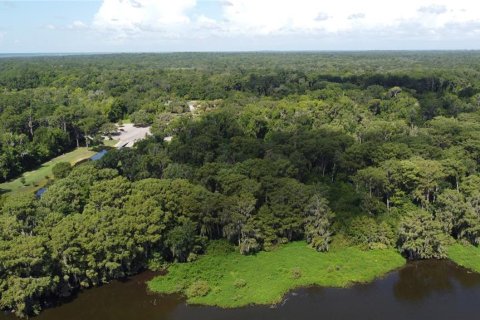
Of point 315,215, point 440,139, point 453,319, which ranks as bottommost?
point 453,319

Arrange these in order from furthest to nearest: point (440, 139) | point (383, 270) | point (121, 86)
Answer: point (121, 86) → point (440, 139) → point (383, 270)

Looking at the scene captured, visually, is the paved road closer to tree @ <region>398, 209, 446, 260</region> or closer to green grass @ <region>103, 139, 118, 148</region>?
green grass @ <region>103, 139, 118, 148</region>

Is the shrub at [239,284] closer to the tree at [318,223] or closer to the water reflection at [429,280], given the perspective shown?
the tree at [318,223]

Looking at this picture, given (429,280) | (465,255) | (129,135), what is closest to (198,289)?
(429,280)

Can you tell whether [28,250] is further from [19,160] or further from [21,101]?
[21,101]

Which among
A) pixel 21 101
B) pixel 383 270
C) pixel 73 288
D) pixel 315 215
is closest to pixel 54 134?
pixel 21 101

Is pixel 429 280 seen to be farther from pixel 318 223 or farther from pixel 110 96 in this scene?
pixel 110 96
